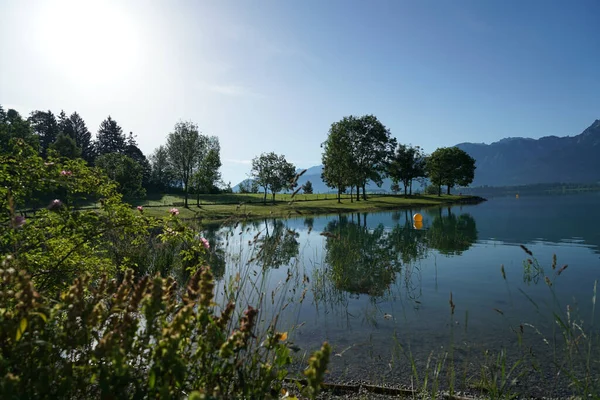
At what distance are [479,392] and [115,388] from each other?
514 cm

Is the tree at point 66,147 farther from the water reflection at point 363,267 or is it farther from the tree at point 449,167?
the tree at point 449,167

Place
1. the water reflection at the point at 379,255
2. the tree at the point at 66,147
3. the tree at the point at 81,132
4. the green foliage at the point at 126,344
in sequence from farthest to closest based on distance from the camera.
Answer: the tree at the point at 81,132
the tree at the point at 66,147
the water reflection at the point at 379,255
the green foliage at the point at 126,344

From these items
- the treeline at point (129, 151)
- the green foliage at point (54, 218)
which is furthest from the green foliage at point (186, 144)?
the green foliage at point (54, 218)

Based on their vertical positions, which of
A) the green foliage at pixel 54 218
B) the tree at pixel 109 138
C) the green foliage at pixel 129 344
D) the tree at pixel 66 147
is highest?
the tree at pixel 109 138

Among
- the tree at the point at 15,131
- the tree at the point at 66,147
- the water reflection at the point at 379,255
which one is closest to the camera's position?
the water reflection at the point at 379,255

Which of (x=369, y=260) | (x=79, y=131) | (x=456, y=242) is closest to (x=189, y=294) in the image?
(x=369, y=260)

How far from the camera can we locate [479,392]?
5.20 metres

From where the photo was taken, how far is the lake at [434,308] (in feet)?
18.9

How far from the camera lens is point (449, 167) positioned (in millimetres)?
84500

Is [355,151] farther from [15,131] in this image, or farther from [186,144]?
[15,131]

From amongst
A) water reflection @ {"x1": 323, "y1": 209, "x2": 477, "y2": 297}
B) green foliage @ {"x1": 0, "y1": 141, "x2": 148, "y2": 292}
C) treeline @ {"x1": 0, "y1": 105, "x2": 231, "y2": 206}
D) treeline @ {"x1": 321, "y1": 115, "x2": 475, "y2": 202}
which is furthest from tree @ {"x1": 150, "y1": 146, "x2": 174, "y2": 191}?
green foliage @ {"x1": 0, "y1": 141, "x2": 148, "y2": 292}

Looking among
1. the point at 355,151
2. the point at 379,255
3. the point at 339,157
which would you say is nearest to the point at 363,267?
the point at 379,255

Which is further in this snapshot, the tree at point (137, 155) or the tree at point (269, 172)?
the tree at point (137, 155)

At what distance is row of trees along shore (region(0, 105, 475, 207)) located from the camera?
166 ft
